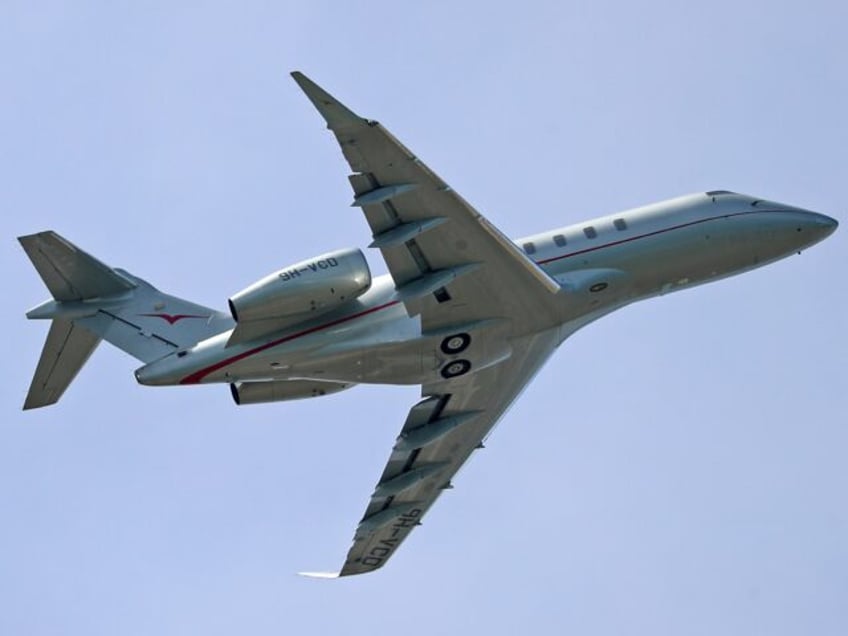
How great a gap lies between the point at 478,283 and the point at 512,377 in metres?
4.71

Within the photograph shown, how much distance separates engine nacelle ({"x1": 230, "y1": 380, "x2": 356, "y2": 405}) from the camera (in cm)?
4138

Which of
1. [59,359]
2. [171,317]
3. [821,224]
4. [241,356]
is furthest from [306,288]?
[821,224]

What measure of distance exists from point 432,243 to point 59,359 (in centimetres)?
1042

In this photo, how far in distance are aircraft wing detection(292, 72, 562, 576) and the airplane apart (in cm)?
5

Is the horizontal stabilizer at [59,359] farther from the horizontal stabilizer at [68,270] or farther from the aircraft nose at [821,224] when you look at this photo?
the aircraft nose at [821,224]

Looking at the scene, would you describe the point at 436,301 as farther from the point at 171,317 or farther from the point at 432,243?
the point at 171,317

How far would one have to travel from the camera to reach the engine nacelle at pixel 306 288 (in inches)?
1510

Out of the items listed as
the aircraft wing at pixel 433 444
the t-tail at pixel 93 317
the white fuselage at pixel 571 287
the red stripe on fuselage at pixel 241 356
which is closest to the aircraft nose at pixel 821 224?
the white fuselage at pixel 571 287

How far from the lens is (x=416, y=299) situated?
129ft

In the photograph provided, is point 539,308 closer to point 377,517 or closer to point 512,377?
point 512,377

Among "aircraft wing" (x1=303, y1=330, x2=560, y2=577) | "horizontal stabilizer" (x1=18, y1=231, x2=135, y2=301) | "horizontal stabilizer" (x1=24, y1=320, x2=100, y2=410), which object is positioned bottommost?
"aircraft wing" (x1=303, y1=330, x2=560, y2=577)

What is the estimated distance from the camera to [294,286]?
38.5m

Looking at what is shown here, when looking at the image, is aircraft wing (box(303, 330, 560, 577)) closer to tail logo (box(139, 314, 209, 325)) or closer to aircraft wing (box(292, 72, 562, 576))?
aircraft wing (box(292, 72, 562, 576))

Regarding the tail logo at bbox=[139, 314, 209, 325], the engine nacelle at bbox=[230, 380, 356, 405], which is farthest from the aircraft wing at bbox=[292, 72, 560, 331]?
the tail logo at bbox=[139, 314, 209, 325]
